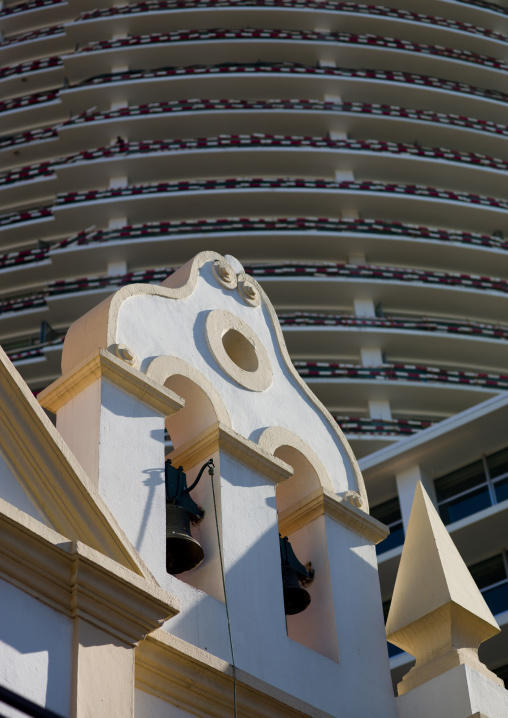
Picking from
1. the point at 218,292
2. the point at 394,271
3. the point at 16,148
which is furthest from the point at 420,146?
the point at 218,292

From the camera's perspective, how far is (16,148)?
56688 mm

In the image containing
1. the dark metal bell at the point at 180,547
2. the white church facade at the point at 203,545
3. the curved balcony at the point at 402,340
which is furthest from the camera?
the curved balcony at the point at 402,340

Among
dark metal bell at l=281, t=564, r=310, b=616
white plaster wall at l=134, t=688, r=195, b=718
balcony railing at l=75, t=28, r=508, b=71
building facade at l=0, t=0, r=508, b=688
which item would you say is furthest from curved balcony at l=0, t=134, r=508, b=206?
white plaster wall at l=134, t=688, r=195, b=718

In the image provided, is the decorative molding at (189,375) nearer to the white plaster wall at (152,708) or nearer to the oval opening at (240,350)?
the oval opening at (240,350)

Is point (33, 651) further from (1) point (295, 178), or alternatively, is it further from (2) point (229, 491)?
(1) point (295, 178)

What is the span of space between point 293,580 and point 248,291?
2682 mm

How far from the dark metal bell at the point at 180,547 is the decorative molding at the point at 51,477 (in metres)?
1.22

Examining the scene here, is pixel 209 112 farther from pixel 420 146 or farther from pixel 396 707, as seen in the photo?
pixel 396 707

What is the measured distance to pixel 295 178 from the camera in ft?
178

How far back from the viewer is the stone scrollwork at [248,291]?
10.9 meters

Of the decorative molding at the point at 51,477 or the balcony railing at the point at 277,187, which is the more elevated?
the balcony railing at the point at 277,187

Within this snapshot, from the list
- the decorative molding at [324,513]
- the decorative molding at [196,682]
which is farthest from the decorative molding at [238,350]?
the decorative molding at [196,682]

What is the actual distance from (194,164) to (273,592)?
45.4 m

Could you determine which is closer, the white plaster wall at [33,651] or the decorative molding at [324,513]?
the white plaster wall at [33,651]
